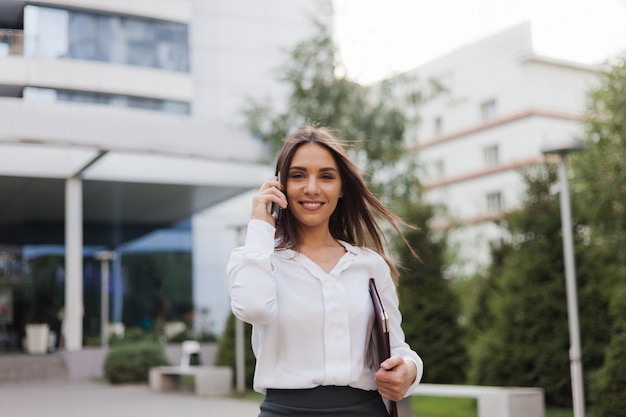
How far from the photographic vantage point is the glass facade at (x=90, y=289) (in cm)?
2727

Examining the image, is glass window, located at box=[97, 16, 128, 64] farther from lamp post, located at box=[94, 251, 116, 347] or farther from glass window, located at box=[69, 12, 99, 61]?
lamp post, located at box=[94, 251, 116, 347]

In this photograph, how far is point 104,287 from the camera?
88.2 ft

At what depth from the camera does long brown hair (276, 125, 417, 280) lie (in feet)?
7.48

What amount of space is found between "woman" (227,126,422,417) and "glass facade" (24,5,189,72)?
20.9 meters

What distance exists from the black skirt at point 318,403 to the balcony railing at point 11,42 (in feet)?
52.8

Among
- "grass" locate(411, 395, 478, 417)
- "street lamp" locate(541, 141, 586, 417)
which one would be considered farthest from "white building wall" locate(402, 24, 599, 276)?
"street lamp" locate(541, 141, 586, 417)

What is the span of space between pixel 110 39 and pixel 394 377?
2401 centimetres

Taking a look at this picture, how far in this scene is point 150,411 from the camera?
1266 cm

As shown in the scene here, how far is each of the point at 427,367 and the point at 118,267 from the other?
1630cm

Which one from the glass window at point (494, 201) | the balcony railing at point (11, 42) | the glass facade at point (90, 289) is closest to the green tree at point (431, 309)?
the balcony railing at point (11, 42)

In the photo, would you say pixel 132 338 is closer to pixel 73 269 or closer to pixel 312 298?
pixel 73 269

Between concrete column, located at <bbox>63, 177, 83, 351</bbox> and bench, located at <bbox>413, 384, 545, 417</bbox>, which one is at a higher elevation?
concrete column, located at <bbox>63, 177, 83, 351</bbox>

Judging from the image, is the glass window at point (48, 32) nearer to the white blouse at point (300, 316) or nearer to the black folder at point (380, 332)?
the white blouse at point (300, 316)

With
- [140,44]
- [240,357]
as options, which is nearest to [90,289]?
[140,44]
